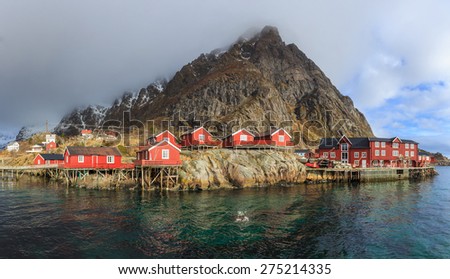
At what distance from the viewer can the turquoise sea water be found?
67.5 ft

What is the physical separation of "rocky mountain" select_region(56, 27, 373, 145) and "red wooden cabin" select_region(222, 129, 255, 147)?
1633 inches

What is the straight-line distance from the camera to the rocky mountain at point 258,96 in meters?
130

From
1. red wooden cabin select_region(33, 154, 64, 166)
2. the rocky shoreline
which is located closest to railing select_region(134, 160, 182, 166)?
the rocky shoreline

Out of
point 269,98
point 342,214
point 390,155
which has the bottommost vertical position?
point 342,214

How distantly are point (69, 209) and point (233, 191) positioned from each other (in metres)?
24.2

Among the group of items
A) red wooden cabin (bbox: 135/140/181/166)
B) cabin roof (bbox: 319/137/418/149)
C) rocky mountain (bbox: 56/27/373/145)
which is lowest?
red wooden cabin (bbox: 135/140/181/166)

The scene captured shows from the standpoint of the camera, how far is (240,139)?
6950 cm

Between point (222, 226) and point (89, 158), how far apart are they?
4118 cm

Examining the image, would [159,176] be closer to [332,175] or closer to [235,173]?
[235,173]

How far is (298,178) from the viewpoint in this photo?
5959 cm

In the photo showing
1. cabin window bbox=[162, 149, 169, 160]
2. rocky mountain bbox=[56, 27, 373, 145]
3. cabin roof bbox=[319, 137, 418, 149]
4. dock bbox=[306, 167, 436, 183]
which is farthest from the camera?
rocky mountain bbox=[56, 27, 373, 145]

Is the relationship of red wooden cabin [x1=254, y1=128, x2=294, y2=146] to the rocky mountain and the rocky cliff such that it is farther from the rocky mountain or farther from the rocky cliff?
the rocky mountain
